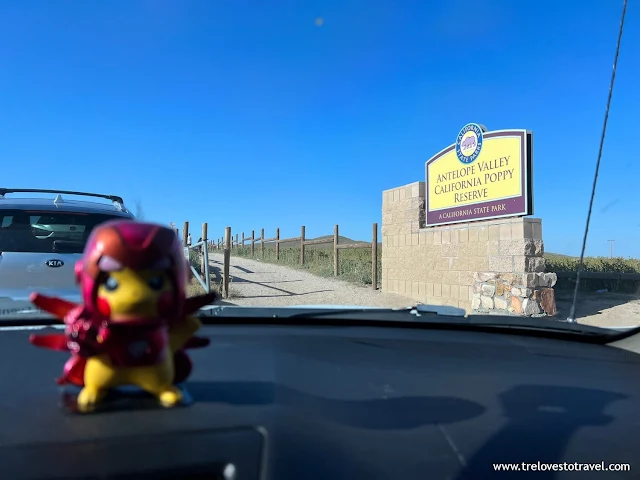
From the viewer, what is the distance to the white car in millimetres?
3598

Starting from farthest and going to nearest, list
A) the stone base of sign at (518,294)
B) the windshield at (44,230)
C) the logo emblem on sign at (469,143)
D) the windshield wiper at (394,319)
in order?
1. the logo emblem on sign at (469,143)
2. the stone base of sign at (518,294)
3. the windshield at (44,230)
4. the windshield wiper at (394,319)

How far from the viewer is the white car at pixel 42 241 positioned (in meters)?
3.60

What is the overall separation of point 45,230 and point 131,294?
13.4 feet

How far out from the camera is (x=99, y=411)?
1546 millimetres

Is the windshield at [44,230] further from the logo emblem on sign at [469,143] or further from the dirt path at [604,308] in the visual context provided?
the logo emblem on sign at [469,143]

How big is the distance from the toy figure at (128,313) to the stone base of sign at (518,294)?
805cm

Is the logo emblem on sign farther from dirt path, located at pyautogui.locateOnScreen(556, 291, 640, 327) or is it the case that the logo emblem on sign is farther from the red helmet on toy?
the red helmet on toy

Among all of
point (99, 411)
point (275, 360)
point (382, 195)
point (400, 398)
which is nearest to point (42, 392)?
point (99, 411)

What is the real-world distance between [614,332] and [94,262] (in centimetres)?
305

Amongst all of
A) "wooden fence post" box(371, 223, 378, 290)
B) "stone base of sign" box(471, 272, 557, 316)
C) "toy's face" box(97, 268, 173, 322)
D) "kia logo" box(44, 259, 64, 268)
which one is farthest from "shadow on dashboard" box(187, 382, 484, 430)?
"wooden fence post" box(371, 223, 378, 290)

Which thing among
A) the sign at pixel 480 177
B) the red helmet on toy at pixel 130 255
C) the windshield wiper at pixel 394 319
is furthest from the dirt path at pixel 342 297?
the red helmet on toy at pixel 130 255

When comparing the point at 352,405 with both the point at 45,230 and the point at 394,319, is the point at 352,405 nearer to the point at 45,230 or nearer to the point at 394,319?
the point at 394,319

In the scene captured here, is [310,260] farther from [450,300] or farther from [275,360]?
[275,360]

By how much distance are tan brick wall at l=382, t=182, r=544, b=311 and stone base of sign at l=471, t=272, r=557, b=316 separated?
5.8 inches
